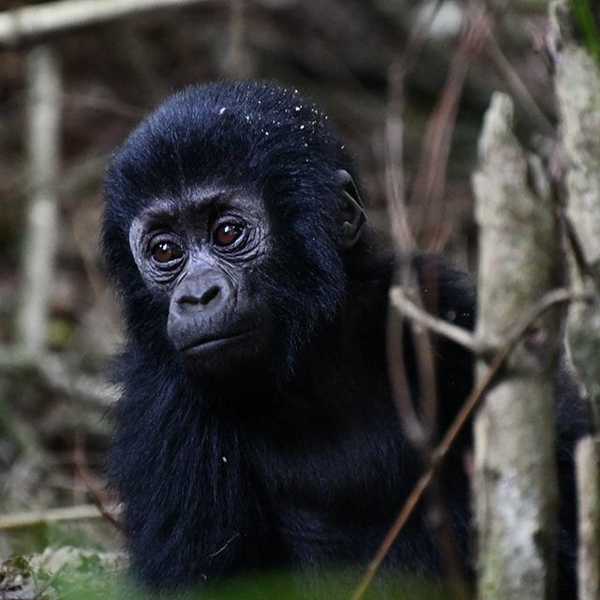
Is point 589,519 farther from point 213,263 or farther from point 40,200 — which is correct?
point 40,200

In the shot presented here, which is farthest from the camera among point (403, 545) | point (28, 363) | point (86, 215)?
point (86, 215)

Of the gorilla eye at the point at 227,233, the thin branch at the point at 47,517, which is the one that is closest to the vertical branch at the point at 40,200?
the thin branch at the point at 47,517

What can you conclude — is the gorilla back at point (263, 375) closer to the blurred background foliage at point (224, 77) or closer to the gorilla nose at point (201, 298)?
the gorilla nose at point (201, 298)

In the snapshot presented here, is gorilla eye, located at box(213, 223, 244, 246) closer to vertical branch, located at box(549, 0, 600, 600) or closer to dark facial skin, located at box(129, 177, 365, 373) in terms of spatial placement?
dark facial skin, located at box(129, 177, 365, 373)

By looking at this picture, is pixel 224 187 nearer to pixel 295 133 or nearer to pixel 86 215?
pixel 295 133

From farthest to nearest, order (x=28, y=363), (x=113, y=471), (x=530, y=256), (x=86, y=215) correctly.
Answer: (x=86, y=215)
(x=28, y=363)
(x=113, y=471)
(x=530, y=256)

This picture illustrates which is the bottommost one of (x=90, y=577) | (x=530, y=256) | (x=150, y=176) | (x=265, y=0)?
(x=90, y=577)

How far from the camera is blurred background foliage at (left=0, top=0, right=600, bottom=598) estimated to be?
878 centimetres

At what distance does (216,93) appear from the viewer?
471 cm

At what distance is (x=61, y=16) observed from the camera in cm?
809

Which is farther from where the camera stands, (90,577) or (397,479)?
(90,577)

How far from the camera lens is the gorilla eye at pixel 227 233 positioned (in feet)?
15.0

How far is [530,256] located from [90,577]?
269 centimetres

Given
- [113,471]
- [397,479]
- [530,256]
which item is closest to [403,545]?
[397,479]
